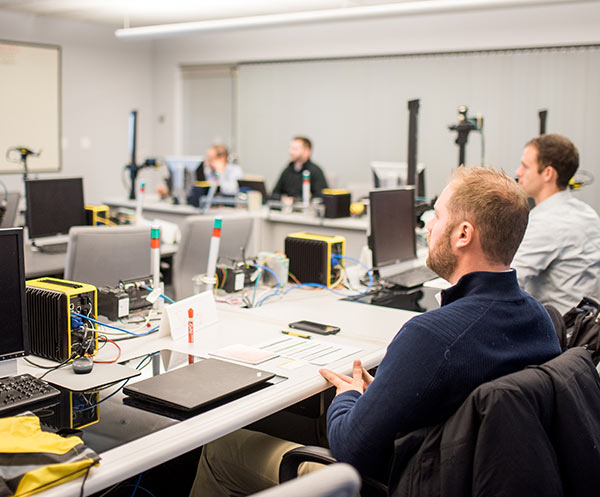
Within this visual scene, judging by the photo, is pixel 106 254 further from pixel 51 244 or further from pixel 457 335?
pixel 457 335

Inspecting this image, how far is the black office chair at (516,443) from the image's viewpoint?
1271 mm

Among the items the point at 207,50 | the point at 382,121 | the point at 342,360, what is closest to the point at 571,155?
the point at 342,360

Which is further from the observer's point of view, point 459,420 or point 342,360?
point 342,360

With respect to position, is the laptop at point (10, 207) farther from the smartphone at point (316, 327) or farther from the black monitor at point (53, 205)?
the smartphone at point (316, 327)

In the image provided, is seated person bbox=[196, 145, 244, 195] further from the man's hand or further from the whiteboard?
the man's hand

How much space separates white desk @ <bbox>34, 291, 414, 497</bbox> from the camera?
4.40 ft

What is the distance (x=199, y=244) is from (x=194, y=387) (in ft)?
7.17

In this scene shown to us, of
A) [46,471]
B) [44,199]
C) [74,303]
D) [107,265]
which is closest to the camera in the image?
[46,471]

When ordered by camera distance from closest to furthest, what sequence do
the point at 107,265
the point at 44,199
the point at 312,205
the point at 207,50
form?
the point at 107,265 < the point at 44,199 < the point at 312,205 < the point at 207,50

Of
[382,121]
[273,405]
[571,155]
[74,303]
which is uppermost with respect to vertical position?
[382,121]

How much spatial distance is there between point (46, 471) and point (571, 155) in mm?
2721

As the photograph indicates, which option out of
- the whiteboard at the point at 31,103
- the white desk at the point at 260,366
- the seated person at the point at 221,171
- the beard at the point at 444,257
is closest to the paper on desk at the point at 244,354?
the white desk at the point at 260,366

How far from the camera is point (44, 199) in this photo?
4.14 m

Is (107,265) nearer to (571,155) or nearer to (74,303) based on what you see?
(74,303)
